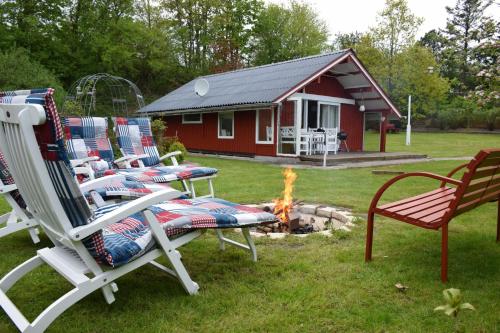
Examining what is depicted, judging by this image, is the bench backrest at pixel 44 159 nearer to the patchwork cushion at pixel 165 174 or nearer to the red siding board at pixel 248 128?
the patchwork cushion at pixel 165 174

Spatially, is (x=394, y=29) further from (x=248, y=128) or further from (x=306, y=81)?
(x=248, y=128)

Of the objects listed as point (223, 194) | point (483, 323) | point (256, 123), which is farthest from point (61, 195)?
point (256, 123)

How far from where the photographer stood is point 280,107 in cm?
1419

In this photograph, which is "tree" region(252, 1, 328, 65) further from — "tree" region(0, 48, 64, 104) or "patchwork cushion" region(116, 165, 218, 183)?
"patchwork cushion" region(116, 165, 218, 183)

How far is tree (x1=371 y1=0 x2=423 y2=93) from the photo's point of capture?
2752 centimetres

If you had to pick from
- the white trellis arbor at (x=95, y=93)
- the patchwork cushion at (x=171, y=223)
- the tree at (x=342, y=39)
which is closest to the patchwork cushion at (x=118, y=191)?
the patchwork cushion at (x=171, y=223)

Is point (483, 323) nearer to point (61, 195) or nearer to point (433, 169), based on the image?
point (61, 195)

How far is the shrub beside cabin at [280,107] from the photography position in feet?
46.0

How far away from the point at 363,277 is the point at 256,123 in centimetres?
1205

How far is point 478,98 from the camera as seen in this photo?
5715 mm

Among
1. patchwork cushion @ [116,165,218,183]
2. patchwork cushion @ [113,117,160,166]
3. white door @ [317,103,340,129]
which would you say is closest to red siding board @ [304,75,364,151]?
white door @ [317,103,340,129]

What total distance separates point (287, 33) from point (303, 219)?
3578 centimetres

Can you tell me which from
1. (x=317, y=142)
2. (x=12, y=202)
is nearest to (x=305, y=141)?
(x=317, y=142)

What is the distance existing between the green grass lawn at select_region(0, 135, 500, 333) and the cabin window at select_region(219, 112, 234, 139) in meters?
11.9
